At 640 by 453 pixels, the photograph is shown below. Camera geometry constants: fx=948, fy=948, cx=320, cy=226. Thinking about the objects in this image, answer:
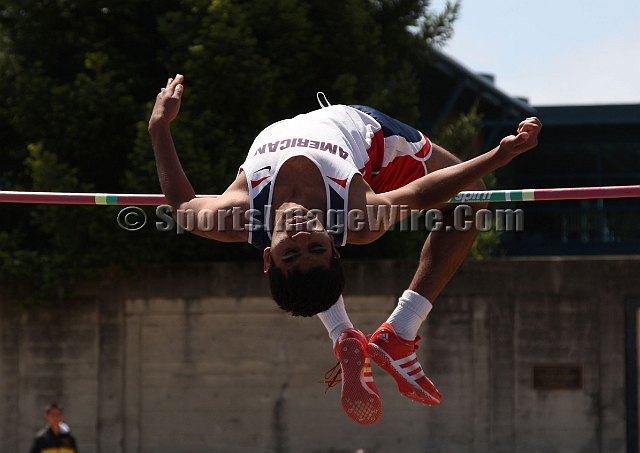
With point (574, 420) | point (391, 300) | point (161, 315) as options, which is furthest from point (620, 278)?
point (161, 315)

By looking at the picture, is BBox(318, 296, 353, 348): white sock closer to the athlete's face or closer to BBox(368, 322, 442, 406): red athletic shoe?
BBox(368, 322, 442, 406): red athletic shoe

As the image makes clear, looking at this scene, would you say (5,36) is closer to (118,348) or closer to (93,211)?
(93,211)

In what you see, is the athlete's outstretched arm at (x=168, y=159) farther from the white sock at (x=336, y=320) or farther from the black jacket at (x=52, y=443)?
the black jacket at (x=52, y=443)

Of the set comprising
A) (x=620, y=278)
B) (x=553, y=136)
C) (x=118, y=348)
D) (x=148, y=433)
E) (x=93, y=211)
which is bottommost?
(x=148, y=433)

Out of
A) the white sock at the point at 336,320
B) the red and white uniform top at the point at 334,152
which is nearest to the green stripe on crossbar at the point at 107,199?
the red and white uniform top at the point at 334,152

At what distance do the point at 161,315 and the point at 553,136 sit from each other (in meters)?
10.5

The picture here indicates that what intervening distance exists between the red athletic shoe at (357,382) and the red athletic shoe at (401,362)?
0.09 m

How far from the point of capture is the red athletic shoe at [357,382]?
5.36 meters

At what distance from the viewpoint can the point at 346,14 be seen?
12.1 m

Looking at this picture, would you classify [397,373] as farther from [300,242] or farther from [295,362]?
[295,362]

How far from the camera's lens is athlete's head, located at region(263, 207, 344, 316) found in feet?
15.5

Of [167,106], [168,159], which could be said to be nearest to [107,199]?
[167,106]

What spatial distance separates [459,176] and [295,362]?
752 centimetres

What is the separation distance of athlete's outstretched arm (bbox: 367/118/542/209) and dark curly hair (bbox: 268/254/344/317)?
45 cm
